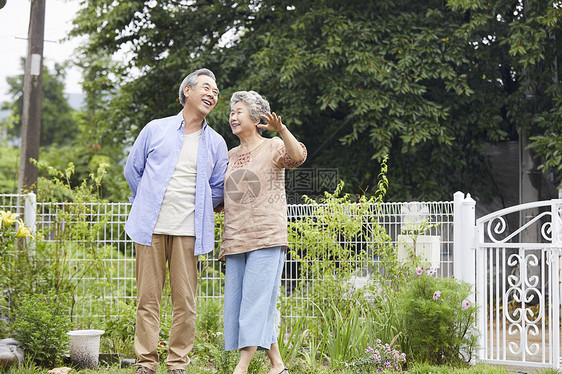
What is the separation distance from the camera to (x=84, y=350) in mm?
4480

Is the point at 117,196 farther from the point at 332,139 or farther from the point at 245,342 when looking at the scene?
the point at 245,342

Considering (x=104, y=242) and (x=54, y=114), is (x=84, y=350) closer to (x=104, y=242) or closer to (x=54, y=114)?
(x=104, y=242)

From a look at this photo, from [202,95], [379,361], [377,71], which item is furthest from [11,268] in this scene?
[377,71]

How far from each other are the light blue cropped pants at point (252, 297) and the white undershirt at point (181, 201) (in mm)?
347

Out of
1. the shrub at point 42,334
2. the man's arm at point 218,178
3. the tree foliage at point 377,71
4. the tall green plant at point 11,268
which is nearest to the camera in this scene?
the man's arm at point 218,178

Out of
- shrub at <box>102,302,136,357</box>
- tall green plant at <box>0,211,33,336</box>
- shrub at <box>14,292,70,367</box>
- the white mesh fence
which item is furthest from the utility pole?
shrub at <box>14,292,70,367</box>

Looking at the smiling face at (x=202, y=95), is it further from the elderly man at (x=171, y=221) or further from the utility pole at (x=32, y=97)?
the utility pole at (x=32, y=97)

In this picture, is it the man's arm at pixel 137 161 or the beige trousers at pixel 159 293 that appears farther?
the man's arm at pixel 137 161

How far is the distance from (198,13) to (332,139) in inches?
118

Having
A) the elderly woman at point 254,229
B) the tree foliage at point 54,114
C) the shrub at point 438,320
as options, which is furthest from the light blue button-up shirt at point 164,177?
the tree foliage at point 54,114

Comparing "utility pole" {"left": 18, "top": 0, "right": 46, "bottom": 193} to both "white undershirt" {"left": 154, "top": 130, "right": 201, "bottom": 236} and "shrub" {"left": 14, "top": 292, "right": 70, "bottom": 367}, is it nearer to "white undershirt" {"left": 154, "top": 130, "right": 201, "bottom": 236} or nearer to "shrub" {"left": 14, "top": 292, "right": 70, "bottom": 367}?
"shrub" {"left": 14, "top": 292, "right": 70, "bottom": 367}

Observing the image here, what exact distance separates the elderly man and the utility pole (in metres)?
4.86

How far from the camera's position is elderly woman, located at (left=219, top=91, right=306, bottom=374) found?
339 centimetres

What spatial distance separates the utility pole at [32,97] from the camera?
25.6 feet
